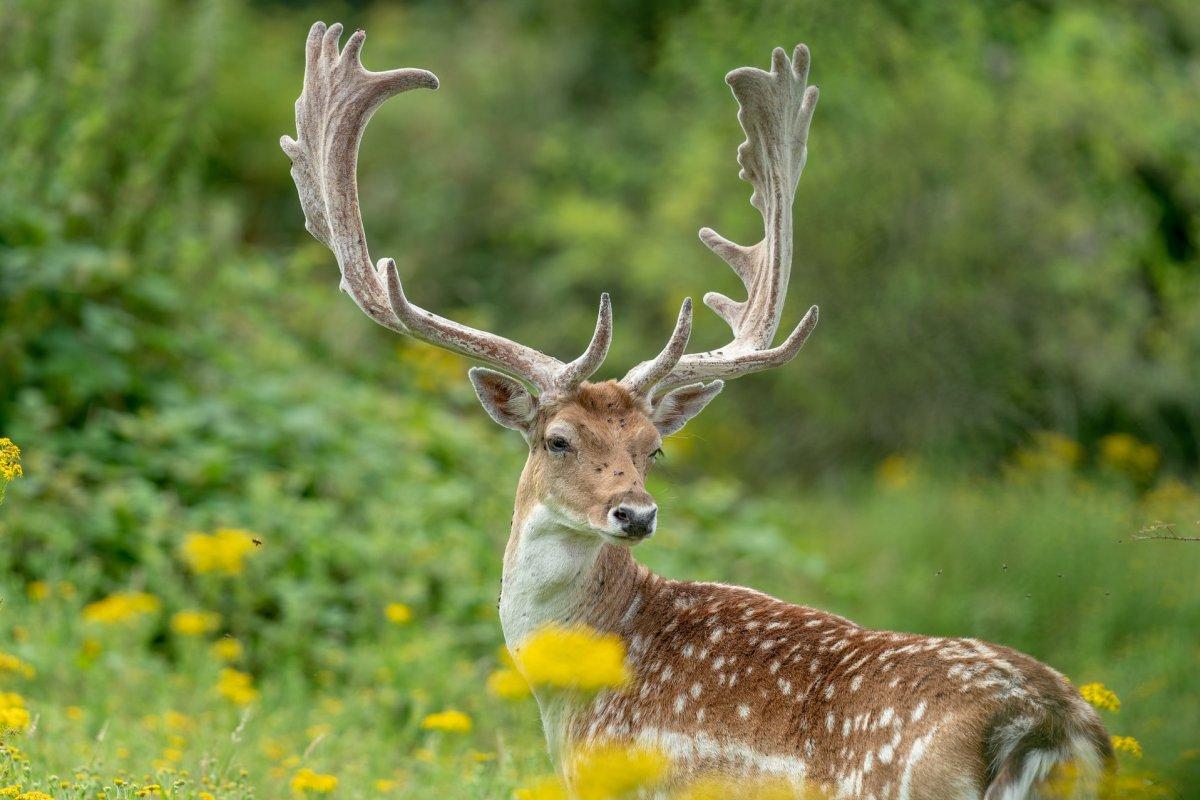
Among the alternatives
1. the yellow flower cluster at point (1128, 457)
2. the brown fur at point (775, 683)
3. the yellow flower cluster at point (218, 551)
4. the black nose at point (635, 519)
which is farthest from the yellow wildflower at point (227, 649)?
the yellow flower cluster at point (1128, 457)

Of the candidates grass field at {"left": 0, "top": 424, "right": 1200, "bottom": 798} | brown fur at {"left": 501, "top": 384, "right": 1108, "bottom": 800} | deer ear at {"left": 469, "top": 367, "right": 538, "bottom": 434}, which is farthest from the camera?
grass field at {"left": 0, "top": 424, "right": 1200, "bottom": 798}

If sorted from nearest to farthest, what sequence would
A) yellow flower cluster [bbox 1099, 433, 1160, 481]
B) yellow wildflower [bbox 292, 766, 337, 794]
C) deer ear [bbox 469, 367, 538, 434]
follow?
yellow wildflower [bbox 292, 766, 337, 794], deer ear [bbox 469, 367, 538, 434], yellow flower cluster [bbox 1099, 433, 1160, 481]

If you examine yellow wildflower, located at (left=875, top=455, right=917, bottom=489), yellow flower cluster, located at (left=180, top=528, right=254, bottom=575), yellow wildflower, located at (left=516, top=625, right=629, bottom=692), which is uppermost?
yellow wildflower, located at (left=516, top=625, right=629, bottom=692)

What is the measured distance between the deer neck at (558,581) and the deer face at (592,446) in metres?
0.09

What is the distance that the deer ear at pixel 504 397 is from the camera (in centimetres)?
475

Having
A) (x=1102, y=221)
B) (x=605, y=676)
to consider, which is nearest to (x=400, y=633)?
(x=605, y=676)

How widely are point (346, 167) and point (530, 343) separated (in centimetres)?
909

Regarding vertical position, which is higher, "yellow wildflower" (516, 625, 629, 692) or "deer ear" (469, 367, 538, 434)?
"deer ear" (469, 367, 538, 434)

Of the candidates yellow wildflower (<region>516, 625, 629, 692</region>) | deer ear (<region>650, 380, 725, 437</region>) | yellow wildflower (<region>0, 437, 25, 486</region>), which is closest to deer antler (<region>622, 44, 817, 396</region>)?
deer ear (<region>650, 380, 725, 437</region>)

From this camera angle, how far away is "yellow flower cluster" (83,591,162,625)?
21.7 ft

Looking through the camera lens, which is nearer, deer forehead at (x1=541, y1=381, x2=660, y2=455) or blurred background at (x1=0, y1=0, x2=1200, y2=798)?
deer forehead at (x1=541, y1=381, x2=660, y2=455)

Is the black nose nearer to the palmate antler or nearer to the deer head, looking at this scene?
the deer head

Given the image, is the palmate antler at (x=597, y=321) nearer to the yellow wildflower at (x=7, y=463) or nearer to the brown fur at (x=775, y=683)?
the brown fur at (x=775, y=683)

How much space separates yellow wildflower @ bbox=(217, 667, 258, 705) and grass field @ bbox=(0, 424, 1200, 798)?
16mm
